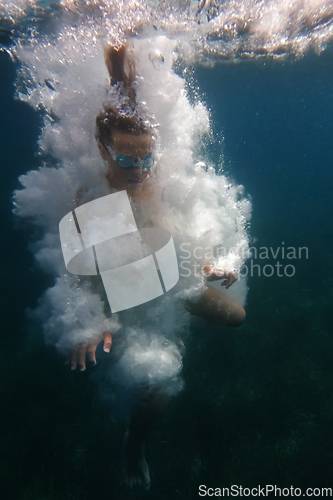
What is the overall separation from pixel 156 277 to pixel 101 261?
81 centimetres

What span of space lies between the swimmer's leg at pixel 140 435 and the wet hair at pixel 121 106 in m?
3.23

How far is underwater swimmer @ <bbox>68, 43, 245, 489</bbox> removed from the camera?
289 cm

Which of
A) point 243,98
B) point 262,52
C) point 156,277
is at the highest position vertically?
point 243,98

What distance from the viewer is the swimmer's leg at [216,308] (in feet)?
12.9

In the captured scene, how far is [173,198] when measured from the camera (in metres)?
3.76

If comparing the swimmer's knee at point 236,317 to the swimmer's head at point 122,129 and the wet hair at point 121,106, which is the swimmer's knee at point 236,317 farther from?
the wet hair at point 121,106

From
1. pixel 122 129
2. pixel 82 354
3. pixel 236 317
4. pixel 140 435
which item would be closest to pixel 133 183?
pixel 122 129

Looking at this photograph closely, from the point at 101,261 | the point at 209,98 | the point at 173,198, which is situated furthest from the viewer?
the point at 209,98

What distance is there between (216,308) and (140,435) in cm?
200

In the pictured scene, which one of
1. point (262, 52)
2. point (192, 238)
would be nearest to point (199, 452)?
point (192, 238)

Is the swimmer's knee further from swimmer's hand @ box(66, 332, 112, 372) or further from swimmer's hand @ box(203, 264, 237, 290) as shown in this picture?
swimmer's hand @ box(66, 332, 112, 372)

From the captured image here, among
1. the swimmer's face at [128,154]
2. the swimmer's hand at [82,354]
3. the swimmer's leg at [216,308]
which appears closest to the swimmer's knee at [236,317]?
the swimmer's leg at [216,308]

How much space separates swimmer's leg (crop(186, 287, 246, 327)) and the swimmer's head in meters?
1.93

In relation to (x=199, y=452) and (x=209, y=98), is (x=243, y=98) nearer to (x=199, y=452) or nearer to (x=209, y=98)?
(x=209, y=98)
